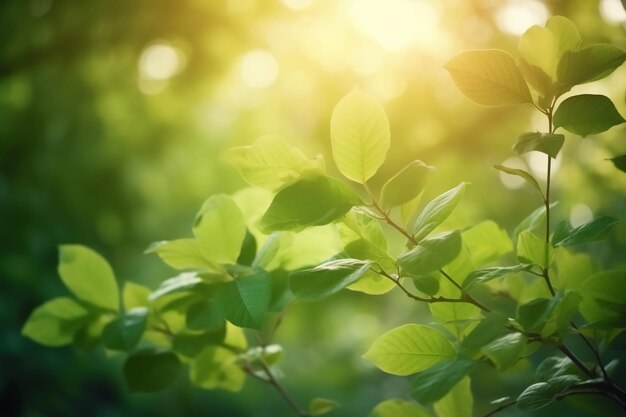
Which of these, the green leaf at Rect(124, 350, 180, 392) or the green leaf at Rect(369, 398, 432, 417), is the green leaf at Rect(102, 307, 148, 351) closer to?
the green leaf at Rect(124, 350, 180, 392)

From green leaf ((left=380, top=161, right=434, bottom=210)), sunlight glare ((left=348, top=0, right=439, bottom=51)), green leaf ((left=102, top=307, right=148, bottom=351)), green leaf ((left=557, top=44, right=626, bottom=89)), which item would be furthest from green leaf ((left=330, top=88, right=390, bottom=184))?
sunlight glare ((left=348, top=0, right=439, bottom=51))

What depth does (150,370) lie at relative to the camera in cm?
57

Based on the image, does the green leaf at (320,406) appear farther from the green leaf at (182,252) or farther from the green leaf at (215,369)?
the green leaf at (182,252)

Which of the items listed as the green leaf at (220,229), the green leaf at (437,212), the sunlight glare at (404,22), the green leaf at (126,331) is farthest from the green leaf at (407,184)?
the sunlight glare at (404,22)

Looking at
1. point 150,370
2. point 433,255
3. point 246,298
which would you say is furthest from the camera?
point 150,370

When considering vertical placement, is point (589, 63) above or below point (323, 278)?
above

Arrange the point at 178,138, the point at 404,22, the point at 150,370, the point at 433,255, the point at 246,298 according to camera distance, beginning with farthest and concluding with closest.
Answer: the point at 178,138 < the point at 404,22 < the point at 150,370 < the point at 246,298 < the point at 433,255

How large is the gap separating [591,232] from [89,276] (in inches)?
17.1

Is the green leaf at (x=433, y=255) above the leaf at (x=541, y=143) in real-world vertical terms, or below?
below

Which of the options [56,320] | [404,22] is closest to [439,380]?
[56,320]

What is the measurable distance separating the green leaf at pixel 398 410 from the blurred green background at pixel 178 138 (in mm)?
1563

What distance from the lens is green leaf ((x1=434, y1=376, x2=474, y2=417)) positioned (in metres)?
0.48

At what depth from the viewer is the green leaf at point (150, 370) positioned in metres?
0.57

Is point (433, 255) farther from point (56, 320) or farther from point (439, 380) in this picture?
point (56, 320)
